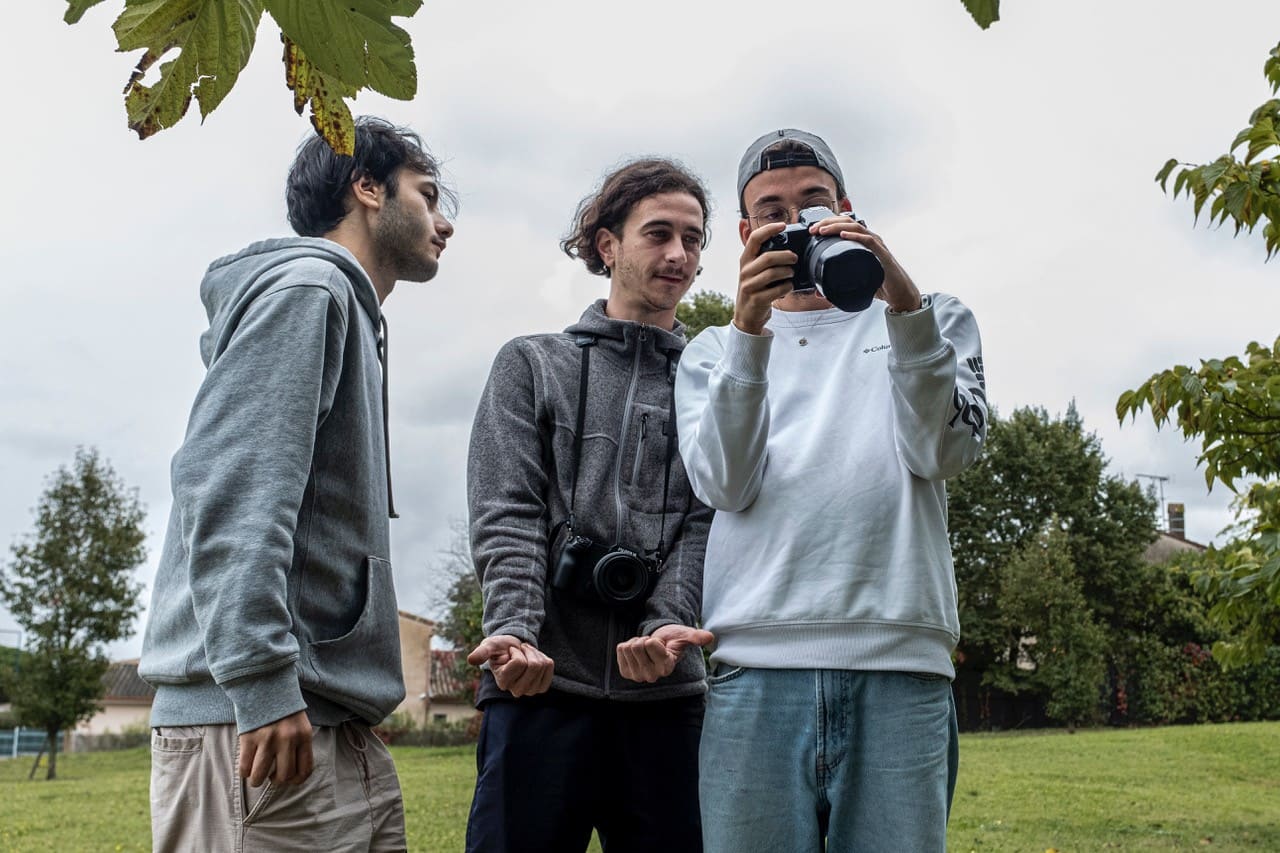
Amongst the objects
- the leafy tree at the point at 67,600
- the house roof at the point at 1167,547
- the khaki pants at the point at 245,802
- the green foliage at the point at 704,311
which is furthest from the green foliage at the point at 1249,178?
the house roof at the point at 1167,547

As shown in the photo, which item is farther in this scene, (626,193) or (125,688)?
(125,688)

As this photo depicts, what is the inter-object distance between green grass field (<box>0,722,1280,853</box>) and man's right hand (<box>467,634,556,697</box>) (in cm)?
659

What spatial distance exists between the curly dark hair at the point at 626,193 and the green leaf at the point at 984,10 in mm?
1799

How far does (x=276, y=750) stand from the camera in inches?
69.5

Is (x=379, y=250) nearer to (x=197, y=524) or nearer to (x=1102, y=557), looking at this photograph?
(x=197, y=524)

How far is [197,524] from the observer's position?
1.81m

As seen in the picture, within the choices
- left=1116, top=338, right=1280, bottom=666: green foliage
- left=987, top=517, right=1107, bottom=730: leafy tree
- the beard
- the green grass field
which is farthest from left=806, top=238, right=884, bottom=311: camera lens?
left=987, top=517, right=1107, bottom=730: leafy tree

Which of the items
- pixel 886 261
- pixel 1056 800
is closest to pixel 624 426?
A: pixel 886 261

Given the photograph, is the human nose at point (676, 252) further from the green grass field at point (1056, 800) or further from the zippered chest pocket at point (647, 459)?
the green grass field at point (1056, 800)

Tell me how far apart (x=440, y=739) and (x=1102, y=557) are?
1812cm

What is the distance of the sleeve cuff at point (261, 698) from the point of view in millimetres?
1749

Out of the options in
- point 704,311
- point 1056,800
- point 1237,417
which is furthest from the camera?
point 704,311

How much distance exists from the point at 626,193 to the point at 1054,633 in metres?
27.6

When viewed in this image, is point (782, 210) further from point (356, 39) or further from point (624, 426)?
point (356, 39)
